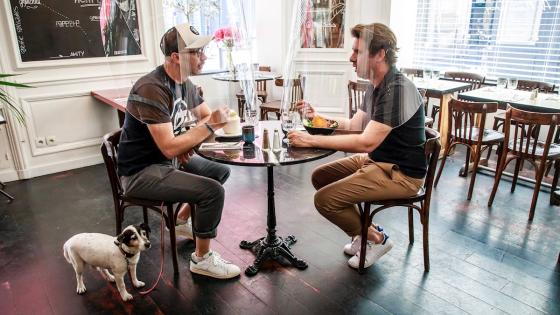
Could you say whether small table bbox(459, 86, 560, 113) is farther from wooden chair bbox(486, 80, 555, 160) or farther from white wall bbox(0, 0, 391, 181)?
white wall bbox(0, 0, 391, 181)

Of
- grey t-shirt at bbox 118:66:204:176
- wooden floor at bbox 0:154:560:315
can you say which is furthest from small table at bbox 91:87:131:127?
grey t-shirt at bbox 118:66:204:176

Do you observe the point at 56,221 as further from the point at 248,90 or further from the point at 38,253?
the point at 248,90

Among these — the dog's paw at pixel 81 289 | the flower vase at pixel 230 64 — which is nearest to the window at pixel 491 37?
the flower vase at pixel 230 64

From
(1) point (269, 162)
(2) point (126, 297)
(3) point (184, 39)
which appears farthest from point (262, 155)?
(2) point (126, 297)

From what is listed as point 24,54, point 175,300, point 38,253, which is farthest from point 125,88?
point 175,300

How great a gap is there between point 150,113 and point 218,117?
1.14 ft

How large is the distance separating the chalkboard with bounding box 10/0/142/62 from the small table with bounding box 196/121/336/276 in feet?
5.41

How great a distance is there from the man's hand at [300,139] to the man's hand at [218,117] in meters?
0.35

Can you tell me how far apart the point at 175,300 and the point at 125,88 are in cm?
245

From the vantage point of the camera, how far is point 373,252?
6.79 ft

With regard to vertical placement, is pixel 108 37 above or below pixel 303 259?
above

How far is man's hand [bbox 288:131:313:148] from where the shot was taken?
6.05ft

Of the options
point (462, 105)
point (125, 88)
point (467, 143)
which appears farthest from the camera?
point (125, 88)

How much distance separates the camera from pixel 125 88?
3676 mm
